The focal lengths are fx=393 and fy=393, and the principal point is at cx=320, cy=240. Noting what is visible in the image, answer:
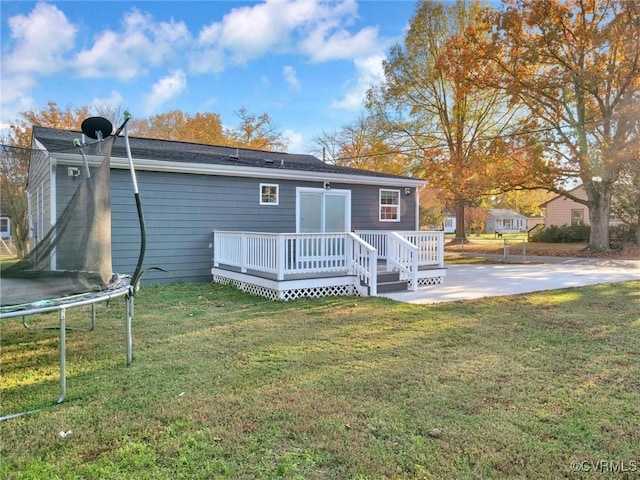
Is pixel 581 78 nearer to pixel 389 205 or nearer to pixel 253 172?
pixel 389 205

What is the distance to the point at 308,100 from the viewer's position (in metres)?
23.1

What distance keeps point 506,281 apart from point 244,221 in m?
6.41

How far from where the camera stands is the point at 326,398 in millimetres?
2977

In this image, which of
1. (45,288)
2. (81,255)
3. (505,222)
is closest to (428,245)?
(81,255)

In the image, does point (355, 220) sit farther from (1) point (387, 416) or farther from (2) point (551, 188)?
(2) point (551, 188)

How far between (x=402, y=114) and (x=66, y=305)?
22150 millimetres

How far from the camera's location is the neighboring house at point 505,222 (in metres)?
52.2

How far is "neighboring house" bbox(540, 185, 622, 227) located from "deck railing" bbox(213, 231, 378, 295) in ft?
81.1

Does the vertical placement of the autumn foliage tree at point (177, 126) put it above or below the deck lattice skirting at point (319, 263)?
A: above

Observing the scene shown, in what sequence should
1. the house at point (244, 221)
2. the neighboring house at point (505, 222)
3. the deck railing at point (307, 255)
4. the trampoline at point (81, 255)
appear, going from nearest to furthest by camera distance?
1. the trampoline at point (81, 255)
2. the deck railing at point (307, 255)
3. the house at point (244, 221)
4. the neighboring house at point (505, 222)

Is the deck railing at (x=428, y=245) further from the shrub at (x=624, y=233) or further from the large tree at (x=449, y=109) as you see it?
the shrub at (x=624, y=233)

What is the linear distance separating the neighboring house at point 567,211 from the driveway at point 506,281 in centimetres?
1631

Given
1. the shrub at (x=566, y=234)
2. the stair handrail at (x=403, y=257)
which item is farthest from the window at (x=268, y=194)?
the shrub at (x=566, y=234)

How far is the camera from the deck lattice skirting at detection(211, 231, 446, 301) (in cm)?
698
